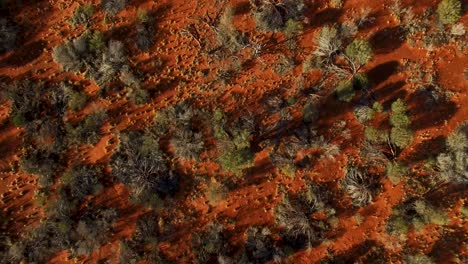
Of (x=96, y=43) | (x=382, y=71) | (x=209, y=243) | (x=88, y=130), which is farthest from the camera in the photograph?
(x=382, y=71)

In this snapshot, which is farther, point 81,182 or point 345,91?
point 345,91

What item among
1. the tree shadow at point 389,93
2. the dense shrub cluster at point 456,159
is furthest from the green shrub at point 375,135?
the dense shrub cluster at point 456,159

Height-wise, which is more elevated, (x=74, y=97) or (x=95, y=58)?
(x=95, y=58)

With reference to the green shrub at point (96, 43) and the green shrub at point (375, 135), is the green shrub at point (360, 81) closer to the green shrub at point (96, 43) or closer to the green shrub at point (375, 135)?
the green shrub at point (375, 135)

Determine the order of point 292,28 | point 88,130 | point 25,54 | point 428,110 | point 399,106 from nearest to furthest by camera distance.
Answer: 1. point 399,106
2. point 88,130
3. point 25,54
4. point 292,28
5. point 428,110

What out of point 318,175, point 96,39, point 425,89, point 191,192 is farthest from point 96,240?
point 425,89

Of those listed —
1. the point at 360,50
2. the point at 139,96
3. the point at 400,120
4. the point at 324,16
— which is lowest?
the point at 400,120

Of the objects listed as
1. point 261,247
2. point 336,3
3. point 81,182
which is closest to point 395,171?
point 261,247

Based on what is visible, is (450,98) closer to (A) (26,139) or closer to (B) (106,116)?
(B) (106,116)

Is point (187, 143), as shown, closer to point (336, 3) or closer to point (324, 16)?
point (324, 16)
